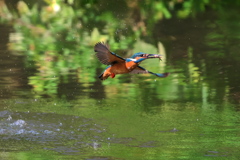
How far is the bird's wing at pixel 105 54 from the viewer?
4758mm

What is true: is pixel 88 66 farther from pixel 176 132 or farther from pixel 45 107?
pixel 176 132

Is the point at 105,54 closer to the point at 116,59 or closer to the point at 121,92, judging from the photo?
the point at 116,59

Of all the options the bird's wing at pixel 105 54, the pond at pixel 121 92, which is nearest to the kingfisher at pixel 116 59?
the bird's wing at pixel 105 54

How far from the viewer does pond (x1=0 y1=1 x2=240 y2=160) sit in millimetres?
5348

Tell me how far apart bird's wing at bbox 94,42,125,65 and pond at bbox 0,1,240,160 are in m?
0.73

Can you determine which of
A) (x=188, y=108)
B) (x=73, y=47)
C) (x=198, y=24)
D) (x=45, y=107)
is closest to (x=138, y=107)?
(x=188, y=108)

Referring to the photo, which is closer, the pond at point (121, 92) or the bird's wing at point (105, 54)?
the bird's wing at point (105, 54)

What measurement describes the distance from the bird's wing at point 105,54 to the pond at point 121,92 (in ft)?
2.41

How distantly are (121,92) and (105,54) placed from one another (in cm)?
264

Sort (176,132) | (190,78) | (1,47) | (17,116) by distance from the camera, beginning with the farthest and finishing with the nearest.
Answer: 1. (1,47)
2. (190,78)
3. (17,116)
4. (176,132)

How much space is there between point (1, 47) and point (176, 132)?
12.8 ft

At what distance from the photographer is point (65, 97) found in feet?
23.5

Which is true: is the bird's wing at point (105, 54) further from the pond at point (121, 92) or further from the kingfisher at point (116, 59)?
the pond at point (121, 92)

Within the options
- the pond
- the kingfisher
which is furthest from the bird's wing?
the pond
